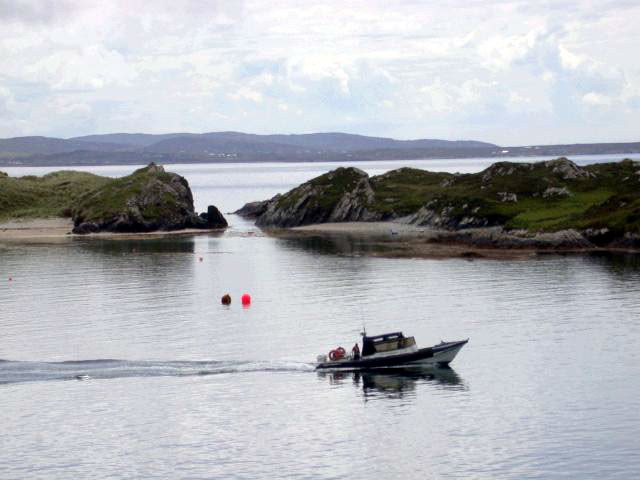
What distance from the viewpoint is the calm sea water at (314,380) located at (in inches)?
2164

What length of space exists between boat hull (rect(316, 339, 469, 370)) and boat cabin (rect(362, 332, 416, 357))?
0.65m

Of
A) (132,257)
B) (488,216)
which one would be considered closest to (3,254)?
(132,257)

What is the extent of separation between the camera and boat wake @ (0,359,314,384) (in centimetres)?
7350

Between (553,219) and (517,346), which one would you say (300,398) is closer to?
(517,346)

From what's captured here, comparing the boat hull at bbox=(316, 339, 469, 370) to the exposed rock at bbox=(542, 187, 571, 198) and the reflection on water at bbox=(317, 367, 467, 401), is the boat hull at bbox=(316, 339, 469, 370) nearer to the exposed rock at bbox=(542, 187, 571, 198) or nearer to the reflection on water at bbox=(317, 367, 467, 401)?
the reflection on water at bbox=(317, 367, 467, 401)

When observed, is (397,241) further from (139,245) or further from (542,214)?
(139,245)

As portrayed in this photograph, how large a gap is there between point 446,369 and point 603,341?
14.7 meters

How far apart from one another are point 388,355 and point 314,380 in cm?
661

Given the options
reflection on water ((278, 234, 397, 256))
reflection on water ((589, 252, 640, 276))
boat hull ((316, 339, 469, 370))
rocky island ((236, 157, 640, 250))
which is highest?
rocky island ((236, 157, 640, 250))

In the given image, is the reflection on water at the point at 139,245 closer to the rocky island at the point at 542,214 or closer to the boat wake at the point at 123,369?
the rocky island at the point at 542,214

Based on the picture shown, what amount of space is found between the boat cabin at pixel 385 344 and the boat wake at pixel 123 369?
450 cm

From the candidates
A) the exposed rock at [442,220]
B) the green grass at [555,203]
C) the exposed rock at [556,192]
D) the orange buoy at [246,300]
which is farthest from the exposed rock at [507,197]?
the orange buoy at [246,300]

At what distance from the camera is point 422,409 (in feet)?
210

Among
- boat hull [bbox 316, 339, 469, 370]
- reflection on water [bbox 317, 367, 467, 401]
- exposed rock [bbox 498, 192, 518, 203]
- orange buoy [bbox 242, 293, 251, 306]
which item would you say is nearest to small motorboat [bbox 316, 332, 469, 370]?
boat hull [bbox 316, 339, 469, 370]
